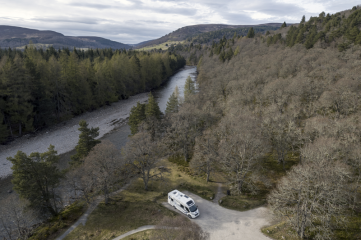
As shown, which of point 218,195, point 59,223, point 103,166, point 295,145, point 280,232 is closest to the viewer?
point 280,232

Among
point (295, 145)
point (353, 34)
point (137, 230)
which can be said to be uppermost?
point (353, 34)

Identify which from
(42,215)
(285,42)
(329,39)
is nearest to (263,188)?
(42,215)

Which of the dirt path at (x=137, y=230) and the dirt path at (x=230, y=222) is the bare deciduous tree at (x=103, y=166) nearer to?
the dirt path at (x=137, y=230)

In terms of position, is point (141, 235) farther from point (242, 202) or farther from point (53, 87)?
point (53, 87)

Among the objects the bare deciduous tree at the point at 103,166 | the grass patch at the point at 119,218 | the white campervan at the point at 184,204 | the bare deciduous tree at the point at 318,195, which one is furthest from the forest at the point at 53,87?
the bare deciduous tree at the point at 318,195

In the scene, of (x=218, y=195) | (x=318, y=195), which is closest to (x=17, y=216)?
(x=218, y=195)

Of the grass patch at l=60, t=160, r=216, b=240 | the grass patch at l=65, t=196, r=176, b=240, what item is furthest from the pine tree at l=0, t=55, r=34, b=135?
the grass patch at l=65, t=196, r=176, b=240
